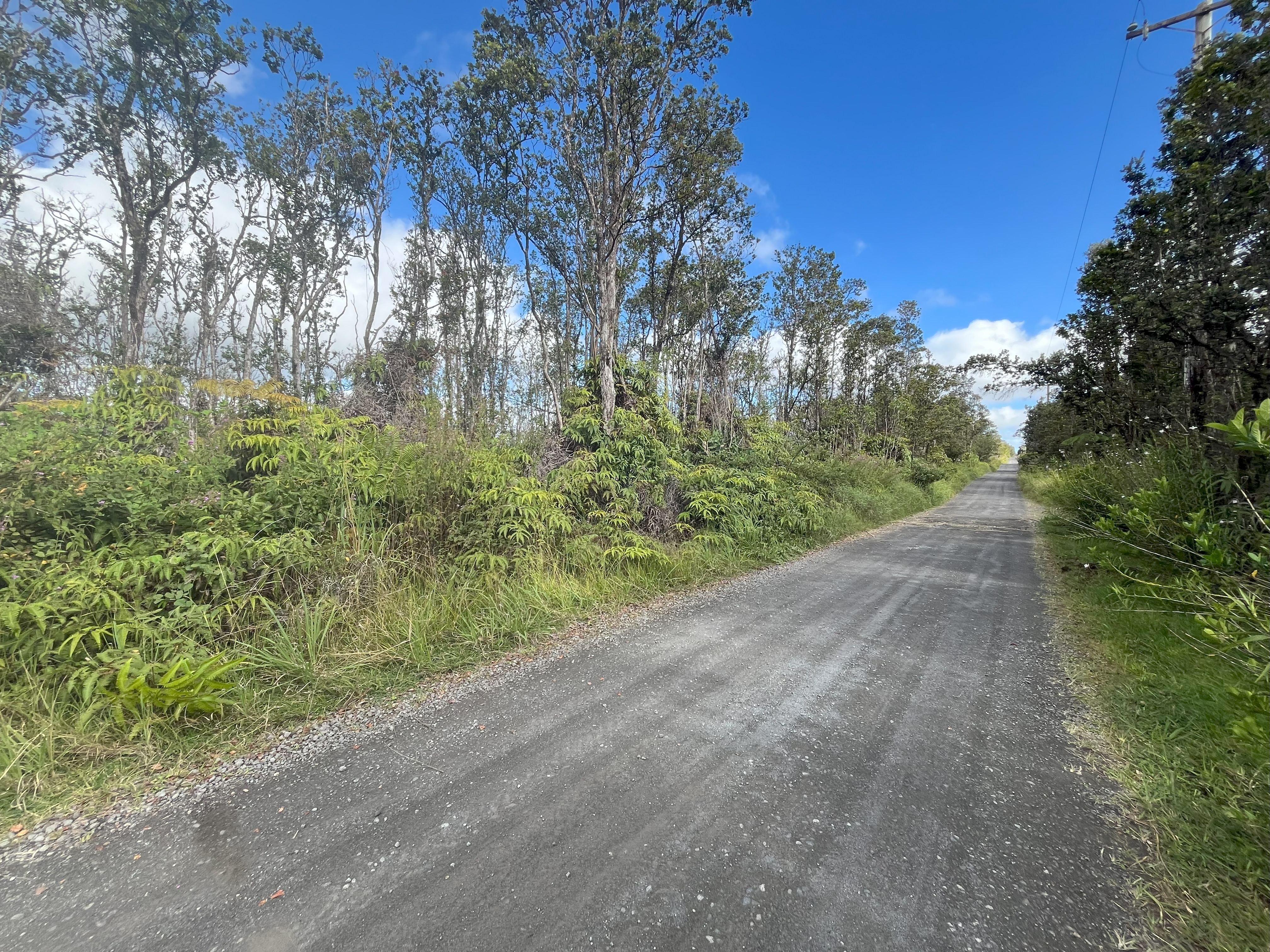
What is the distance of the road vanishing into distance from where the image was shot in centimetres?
133

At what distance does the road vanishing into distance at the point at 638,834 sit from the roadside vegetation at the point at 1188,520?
0.23 m

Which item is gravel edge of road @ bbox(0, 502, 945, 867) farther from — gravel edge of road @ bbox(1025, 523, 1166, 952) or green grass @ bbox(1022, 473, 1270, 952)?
green grass @ bbox(1022, 473, 1270, 952)

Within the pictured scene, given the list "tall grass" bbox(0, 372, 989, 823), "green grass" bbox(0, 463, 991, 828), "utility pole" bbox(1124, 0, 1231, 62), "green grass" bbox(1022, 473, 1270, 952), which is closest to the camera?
"green grass" bbox(1022, 473, 1270, 952)

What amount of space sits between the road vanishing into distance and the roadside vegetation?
0.75 ft

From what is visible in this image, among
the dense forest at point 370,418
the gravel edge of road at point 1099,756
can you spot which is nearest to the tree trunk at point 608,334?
the dense forest at point 370,418

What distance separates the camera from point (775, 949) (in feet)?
4.18

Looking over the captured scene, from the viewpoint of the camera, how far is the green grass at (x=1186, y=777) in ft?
4.37

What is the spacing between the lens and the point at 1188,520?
4.10m

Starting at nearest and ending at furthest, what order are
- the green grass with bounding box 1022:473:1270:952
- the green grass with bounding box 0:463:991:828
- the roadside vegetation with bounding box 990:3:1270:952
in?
the green grass with bounding box 1022:473:1270:952 < the roadside vegetation with bounding box 990:3:1270:952 < the green grass with bounding box 0:463:991:828

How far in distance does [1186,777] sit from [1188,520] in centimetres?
358

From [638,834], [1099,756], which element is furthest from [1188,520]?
[638,834]

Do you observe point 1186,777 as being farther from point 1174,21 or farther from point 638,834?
point 1174,21

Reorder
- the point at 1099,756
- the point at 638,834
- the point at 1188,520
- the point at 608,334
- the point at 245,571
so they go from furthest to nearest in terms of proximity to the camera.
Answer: the point at 608,334
the point at 1188,520
the point at 245,571
the point at 1099,756
the point at 638,834

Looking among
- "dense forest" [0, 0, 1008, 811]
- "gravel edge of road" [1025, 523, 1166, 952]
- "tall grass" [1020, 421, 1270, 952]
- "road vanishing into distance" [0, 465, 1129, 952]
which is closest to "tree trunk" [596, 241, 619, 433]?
"dense forest" [0, 0, 1008, 811]
